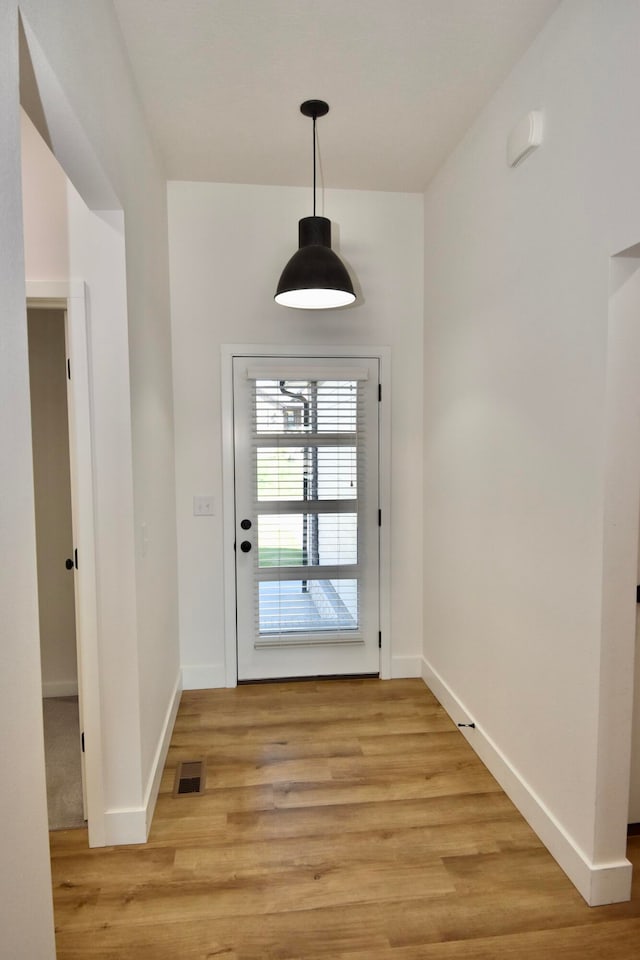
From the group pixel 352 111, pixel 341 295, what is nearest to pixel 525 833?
pixel 341 295

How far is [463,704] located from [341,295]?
220 centimetres

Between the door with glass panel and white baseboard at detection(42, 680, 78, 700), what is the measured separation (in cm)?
104

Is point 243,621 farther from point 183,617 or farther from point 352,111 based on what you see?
point 352,111

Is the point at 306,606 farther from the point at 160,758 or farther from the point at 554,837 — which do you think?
the point at 554,837

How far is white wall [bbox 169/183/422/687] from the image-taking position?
11.0 feet

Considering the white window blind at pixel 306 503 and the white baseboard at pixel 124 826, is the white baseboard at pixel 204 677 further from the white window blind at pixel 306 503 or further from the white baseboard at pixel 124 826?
the white baseboard at pixel 124 826

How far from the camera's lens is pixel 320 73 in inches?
90.3

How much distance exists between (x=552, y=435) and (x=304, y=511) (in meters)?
1.77

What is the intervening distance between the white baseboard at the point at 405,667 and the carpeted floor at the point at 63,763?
1.90m

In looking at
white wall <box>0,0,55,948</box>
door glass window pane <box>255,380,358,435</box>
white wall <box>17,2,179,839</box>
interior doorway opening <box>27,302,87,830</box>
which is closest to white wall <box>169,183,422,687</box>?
door glass window pane <box>255,380,358,435</box>

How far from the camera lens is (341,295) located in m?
2.73

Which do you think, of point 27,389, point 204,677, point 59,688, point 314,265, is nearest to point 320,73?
point 314,265

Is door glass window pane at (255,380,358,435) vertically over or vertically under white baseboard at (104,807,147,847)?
over

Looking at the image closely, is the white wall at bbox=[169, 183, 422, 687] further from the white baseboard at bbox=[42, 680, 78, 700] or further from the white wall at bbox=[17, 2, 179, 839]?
the white baseboard at bbox=[42, 680, 78, 700]
